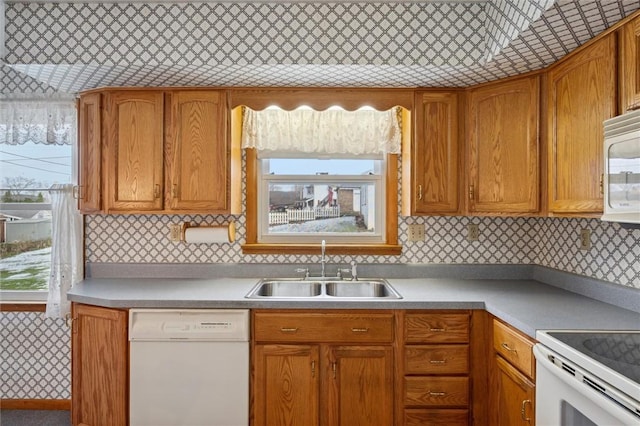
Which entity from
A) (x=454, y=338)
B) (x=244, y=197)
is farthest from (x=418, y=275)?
(x=244, y=197)

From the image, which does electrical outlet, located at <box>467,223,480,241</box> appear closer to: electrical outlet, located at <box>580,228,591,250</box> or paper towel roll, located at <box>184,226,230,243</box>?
electrical outlet, located at <box>580,228,591,250</box>

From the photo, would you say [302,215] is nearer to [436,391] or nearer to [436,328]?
[436,328]

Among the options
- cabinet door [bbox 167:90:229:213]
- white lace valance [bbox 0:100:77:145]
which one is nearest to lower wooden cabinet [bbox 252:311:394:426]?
cabinet door [bbox 167:90:229:213]

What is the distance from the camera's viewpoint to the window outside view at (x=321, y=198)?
277 cm

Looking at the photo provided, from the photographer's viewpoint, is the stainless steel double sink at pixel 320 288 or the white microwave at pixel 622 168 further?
the stainless steel double sink at pixel 320 288

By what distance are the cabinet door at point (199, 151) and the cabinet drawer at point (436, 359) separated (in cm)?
138

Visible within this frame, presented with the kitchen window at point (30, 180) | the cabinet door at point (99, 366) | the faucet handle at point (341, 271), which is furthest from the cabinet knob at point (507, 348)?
the kitchen window at point (30, 180)

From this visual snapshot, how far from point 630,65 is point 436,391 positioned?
5.61 ft

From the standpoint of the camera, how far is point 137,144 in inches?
94.0

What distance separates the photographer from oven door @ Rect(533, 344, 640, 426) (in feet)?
3.70

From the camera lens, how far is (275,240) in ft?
9.02

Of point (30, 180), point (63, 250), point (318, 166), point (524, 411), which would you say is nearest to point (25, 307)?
point (63, 250)

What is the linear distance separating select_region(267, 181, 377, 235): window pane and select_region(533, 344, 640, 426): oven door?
1.47 m

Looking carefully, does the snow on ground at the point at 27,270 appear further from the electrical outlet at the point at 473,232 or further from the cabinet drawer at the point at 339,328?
the electrical outlet at the point at 473,232
